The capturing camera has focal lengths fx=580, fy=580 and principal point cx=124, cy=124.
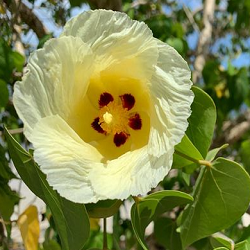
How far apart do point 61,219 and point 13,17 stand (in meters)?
0.53

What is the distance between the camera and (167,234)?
45.8 inches

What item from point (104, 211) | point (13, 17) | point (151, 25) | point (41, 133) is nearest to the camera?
point (41, 133)

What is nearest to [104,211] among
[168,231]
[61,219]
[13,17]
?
[61,219]

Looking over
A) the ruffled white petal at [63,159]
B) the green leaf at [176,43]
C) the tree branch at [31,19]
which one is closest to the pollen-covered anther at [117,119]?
the ruffled white petal at [63,159]

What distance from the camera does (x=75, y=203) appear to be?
28.1 inches

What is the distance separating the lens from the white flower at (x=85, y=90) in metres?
0.67

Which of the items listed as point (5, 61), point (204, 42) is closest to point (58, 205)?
point (5, 61)

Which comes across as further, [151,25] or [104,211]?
[151,25]

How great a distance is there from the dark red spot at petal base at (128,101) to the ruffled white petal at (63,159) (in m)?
0.12

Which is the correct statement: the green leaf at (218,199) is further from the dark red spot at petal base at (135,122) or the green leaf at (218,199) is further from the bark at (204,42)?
the bark at (204,42)

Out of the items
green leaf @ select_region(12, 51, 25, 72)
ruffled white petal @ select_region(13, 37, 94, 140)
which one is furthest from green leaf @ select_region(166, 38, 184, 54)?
ruffled white petal @ select_region(13, 37, 94, 140)

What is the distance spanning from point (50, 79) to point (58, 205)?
0.17 m

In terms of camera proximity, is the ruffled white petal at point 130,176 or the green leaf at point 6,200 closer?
the ruffled white petal at point 130,176

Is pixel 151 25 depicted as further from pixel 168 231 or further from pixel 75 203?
pixel 75 203
